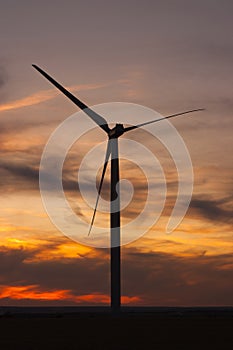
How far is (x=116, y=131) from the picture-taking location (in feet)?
383

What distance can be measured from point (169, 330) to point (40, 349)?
33.7m

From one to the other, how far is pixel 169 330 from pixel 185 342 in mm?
21207

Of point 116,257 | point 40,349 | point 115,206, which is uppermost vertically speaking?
point 115,206

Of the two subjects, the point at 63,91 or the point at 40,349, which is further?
the point at 63,91

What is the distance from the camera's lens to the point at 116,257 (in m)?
107

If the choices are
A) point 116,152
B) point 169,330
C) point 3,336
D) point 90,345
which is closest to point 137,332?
point 169,330

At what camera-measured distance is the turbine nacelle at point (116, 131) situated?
383ft

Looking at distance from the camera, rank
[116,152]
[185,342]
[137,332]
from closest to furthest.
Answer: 1. [185,342]
2. [137,332]
3. [116,152]

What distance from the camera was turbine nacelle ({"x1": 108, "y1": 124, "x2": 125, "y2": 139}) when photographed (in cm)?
11662

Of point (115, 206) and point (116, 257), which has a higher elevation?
point (115, 206)

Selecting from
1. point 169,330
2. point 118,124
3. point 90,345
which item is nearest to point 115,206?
point 118,124

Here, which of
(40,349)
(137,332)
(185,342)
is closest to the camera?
(40,349)

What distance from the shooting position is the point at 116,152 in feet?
376

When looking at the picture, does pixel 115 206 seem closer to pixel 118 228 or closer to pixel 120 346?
pixel 118 228
